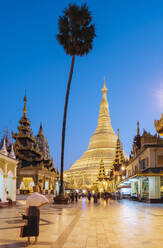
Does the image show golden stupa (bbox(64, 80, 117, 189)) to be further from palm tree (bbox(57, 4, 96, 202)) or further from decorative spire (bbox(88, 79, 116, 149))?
palm tree (bbox(57, 4, 96, 202))

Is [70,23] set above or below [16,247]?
above

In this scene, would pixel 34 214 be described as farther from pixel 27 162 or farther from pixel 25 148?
pixel 25 148

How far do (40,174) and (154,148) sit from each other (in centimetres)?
2653

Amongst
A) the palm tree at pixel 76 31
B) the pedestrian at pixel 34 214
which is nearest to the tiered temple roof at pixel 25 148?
the palm tree at pixel 76 31

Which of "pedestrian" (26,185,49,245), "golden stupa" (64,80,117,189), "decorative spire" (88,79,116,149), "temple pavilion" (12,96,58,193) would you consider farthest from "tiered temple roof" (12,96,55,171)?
"decorative spire" (88,79,116,149)

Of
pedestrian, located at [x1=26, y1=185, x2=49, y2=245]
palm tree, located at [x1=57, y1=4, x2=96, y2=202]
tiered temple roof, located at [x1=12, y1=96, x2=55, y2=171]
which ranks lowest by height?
pedestrian, located at [x1=26, y1=185, x2=49, y2=245]

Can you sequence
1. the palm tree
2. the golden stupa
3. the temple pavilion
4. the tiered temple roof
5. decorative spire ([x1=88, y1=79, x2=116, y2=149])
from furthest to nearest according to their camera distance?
1. decorative spire ([x1=88, y1=79, x2=116, y2=149])
2. the golden stupa
3. the tiered temple roof
4. the temple pavilion
5. the palm tree

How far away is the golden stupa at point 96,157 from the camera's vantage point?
97062 millimetres

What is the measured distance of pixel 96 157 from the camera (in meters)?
103

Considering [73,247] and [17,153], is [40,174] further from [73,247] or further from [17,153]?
[73,247]

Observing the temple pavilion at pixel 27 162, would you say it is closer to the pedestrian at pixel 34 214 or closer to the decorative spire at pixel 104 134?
the pedestrian at pixel 34 214

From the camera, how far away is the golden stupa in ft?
318

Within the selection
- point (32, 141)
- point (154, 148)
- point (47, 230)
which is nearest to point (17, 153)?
point (32, 141)

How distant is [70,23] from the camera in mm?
28828
